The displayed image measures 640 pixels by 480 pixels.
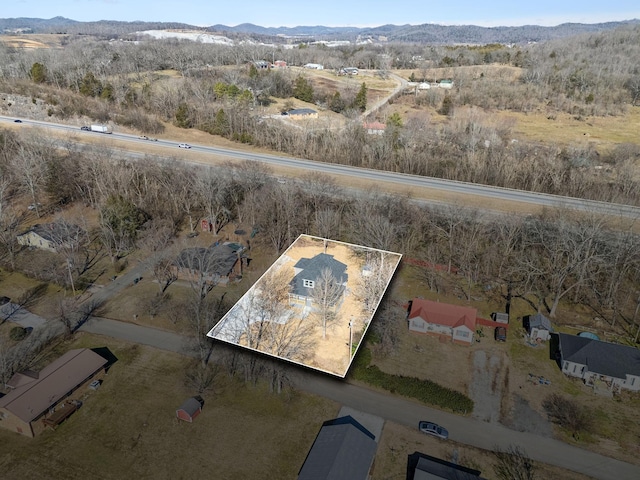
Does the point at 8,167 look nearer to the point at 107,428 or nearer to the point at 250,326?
the point at 107,428

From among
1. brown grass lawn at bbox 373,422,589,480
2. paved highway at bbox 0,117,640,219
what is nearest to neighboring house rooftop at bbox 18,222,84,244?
paved highway at bbox 0,117,640,219

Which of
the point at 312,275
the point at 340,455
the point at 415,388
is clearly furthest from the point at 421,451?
the point at 312,275

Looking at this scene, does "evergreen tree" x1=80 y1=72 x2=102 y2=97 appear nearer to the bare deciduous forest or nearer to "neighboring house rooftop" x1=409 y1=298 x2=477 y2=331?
the bare deciduous forest

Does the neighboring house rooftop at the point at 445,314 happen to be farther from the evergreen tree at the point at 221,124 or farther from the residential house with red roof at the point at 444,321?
the evergreen tree at the point at 221,124

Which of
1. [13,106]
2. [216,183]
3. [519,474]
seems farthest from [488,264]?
[13,106]

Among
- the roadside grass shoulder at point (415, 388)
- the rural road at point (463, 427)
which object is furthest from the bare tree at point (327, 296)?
the roadside grass shoulder at point (415, 388)

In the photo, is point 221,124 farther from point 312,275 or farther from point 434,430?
point 434,430
